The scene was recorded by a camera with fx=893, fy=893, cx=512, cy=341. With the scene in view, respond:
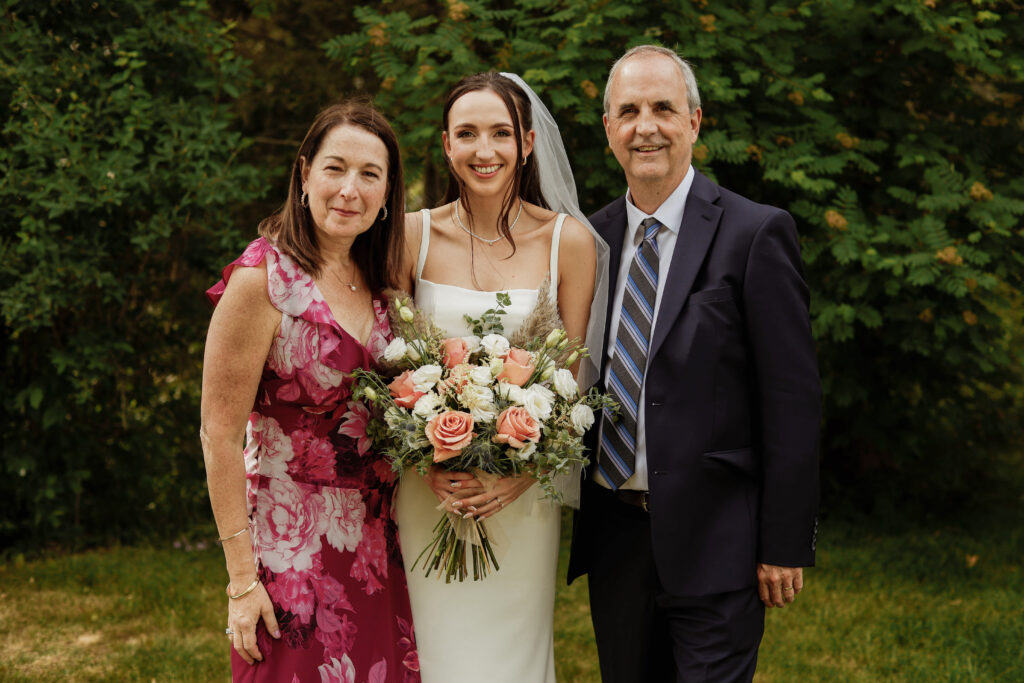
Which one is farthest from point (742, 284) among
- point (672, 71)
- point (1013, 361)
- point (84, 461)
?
point (84, 461)

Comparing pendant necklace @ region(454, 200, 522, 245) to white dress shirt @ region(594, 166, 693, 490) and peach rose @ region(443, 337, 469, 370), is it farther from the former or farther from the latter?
peach rose @ region(443, 337, 469, 370)

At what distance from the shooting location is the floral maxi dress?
277 centimetres

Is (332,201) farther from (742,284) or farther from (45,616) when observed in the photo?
(45,616)

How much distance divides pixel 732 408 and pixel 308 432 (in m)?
1.38

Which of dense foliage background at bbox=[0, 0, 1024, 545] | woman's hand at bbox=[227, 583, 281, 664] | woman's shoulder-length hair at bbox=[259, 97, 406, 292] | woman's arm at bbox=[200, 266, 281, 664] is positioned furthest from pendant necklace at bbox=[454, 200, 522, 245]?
dense foliage background at bbox=[0, 0, 1024, 545]

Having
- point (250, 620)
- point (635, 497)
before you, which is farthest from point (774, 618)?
point (250, 620)

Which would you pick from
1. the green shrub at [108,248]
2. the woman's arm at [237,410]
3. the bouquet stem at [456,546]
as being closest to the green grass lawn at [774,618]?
the green shrub at [108,248]

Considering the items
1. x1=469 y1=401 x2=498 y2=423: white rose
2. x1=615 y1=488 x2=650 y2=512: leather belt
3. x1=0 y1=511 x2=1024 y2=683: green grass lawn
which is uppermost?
x1=469 y1=401 x2=498 y2=423: white rose

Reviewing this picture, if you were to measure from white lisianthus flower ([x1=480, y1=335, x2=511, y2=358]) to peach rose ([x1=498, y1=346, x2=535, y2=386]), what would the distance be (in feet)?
0.13

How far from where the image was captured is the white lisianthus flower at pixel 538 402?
274 cm

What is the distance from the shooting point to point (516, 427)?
2.71 m

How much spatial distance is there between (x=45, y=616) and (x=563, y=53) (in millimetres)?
4549

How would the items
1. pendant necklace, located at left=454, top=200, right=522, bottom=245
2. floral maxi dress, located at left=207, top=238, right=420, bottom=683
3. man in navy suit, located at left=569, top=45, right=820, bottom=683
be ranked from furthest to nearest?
1. pendant necklace, located at left=454, top=200, right=522, bottom=245
2. man in navy suit, located at left=569, top=45, right=820, bottom=683
3. floral maxi dress, located at left=207, top=238, right=420, bottom=683

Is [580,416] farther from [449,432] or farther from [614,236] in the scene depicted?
[614,236]
